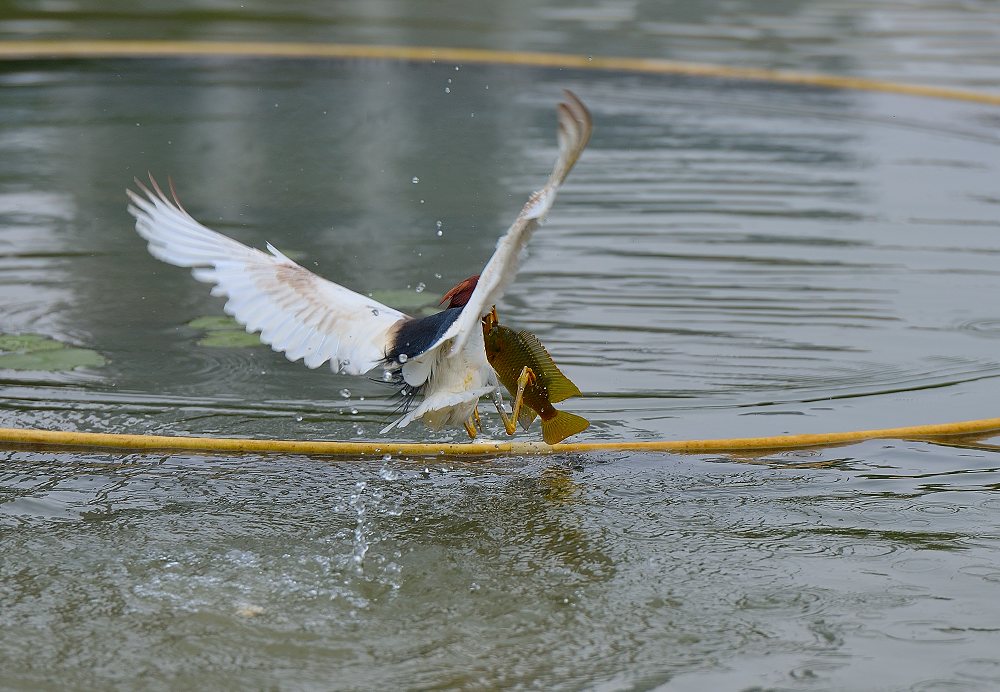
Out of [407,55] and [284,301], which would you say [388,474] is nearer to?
[284,301]

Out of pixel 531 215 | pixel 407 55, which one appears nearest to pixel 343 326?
pixel 531 215

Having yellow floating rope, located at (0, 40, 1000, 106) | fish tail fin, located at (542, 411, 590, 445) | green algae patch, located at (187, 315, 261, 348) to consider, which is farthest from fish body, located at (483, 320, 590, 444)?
yellow floating rope, located at (0, 40, 1000, 106)

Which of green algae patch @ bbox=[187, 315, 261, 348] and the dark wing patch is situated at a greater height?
the dark wing patch

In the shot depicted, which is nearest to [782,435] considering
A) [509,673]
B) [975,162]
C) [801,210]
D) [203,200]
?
[509,673]

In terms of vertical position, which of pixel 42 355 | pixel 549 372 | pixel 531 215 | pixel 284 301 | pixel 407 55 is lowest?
pixel 42 355

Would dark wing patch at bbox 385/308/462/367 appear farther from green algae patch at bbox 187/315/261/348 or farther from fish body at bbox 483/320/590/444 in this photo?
green algae patch at bbox 187/315/261/348

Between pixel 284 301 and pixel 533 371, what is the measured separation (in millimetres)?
629

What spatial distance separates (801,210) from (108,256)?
306 cm

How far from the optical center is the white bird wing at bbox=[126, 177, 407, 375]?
11.5 feet

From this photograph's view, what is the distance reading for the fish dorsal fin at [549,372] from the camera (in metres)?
3.47

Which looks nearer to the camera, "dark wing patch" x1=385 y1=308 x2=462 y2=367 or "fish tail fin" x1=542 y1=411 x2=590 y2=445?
"dark wing patch" x1=385 y1=308 x2=462 y2=367

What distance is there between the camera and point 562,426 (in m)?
3.61

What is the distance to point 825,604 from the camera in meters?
2.98

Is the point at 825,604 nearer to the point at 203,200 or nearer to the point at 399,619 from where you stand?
the point at 399,619
